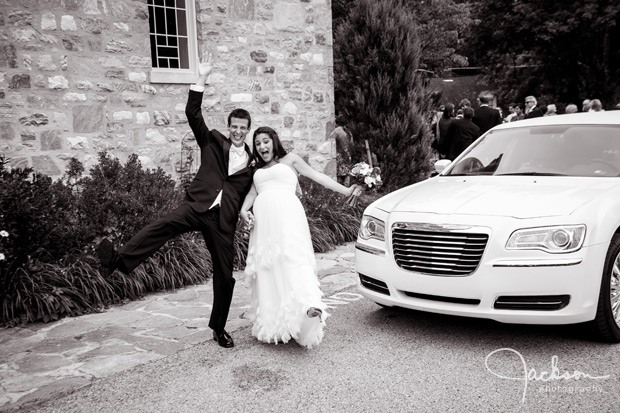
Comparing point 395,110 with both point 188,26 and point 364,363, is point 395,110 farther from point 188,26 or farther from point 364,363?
point 364,363

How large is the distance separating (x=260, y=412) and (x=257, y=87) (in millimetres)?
7624

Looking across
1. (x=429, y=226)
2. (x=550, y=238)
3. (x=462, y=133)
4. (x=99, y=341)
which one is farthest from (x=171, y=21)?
(x=550, y=238)

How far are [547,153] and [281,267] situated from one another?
2850 millimetres

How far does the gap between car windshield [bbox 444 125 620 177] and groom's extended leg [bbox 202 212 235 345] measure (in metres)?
2.56

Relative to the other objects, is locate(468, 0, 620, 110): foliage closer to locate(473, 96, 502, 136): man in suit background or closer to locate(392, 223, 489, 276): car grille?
locate(473, 96, 502, 136): man in suit background

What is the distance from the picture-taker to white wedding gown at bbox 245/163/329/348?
4.75 metres

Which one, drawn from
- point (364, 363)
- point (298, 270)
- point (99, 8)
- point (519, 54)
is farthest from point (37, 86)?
point (519, 54)

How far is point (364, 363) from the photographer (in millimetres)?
4539

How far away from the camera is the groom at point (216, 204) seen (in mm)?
4953

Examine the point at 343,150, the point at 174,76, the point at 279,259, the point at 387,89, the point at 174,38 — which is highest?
the point at 174,38

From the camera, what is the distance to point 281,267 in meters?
4.89

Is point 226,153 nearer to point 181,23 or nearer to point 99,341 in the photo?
point 99,341
